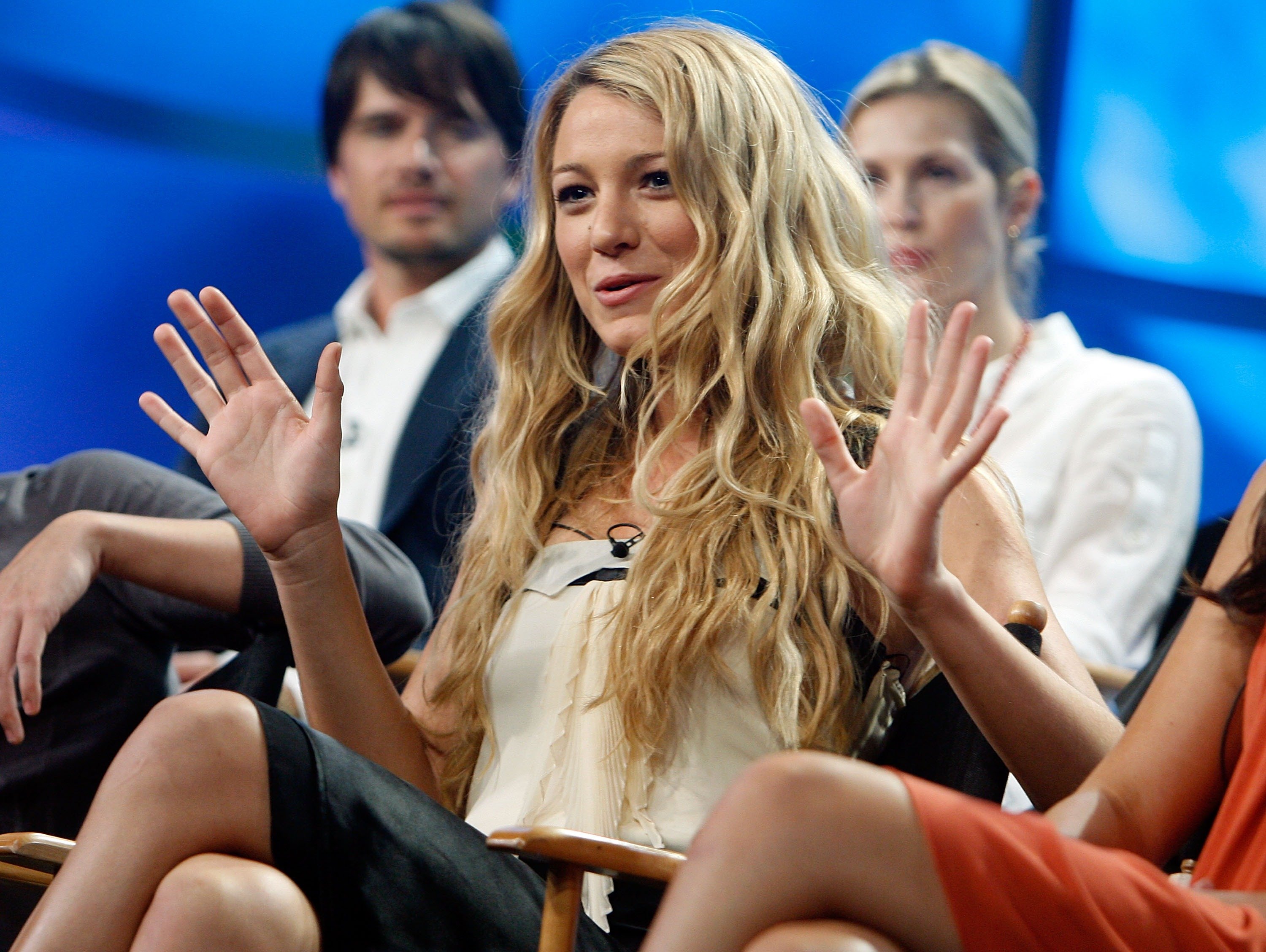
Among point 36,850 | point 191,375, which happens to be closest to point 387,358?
point 191,375

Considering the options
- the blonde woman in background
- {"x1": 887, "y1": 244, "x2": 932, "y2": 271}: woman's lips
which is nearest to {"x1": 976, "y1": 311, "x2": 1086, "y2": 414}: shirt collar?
the blonde woman in background

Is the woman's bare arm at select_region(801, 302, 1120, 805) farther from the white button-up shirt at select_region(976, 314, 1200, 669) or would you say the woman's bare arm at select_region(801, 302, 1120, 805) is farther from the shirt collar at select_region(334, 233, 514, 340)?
the shirt collar at select_region(334, 233, 514, 340)

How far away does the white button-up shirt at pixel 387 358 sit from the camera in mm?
3182

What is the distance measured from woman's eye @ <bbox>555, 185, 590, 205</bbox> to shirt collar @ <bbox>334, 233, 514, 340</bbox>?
1.41 meters

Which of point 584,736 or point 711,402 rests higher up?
point 711,402

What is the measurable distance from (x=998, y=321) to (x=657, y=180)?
125 centimetres

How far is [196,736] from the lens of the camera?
4.33 ft

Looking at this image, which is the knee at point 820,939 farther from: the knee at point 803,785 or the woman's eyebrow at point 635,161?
the woman's eyebrow at point 635,161

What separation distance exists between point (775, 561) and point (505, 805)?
376mm

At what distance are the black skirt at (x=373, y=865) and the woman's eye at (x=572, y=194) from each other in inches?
28.6

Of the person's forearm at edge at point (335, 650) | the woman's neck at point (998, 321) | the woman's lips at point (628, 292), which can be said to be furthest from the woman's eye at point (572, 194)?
the woman's neck at point (998, 321)

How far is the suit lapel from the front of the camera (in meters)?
2.83

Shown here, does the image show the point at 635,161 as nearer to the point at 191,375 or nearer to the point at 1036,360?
the point at 191,375

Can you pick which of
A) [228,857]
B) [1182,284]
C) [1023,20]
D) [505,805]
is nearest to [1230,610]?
[505,805]
